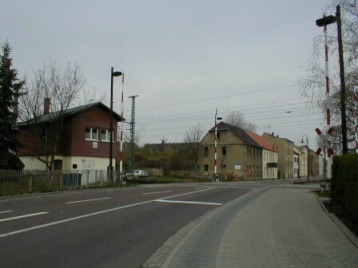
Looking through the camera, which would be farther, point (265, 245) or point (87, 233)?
point (87, 233)

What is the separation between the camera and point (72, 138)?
107 ft

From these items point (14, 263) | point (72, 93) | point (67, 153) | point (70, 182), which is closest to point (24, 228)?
point (14, 263)

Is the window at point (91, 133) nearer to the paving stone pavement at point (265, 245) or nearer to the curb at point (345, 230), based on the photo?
the paving stone pavement at point (265, 245)

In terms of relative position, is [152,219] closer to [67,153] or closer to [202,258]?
[202,258]

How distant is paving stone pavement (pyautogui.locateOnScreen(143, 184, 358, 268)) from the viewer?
5928 mm

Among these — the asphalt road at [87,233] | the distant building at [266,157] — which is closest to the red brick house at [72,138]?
the asphalt road at [87,233]

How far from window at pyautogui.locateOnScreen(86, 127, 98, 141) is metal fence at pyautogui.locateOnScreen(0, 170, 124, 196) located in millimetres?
7902

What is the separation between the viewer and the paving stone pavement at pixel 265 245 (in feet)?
19.4

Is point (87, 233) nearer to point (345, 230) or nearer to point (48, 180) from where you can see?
point (345, 230)

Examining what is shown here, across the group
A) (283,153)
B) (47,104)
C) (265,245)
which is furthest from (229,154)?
(265,245)

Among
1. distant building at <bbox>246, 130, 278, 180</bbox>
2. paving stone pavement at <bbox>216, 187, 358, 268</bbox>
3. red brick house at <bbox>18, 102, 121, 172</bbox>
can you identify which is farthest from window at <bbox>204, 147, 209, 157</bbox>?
paving stone pavement at <bbox>216, 187, 358, 268</bbox>

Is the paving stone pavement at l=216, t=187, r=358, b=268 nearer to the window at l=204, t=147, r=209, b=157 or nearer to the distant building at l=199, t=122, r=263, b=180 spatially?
the distant building at l=199, t=122, r=263, b=180

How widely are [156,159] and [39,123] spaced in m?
35.9

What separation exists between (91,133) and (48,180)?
45.0ft
